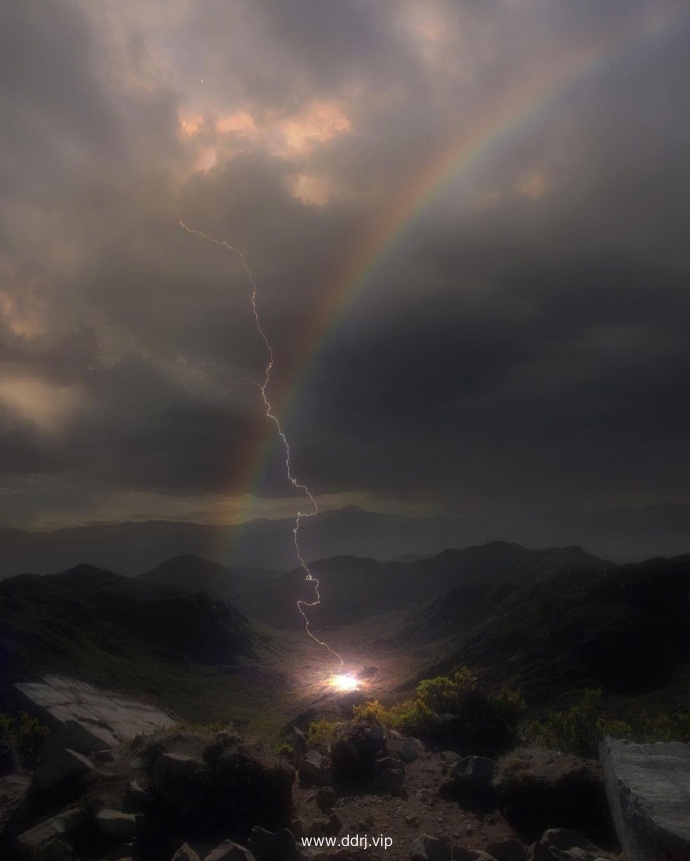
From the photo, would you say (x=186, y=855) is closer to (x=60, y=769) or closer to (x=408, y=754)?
(x=60, y=769)

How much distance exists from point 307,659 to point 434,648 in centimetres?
2582

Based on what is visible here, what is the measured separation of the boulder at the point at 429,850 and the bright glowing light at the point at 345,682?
2805 inches

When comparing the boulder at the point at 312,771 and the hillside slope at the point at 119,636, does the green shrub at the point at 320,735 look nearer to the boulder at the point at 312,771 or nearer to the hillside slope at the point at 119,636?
the boulder at the point at 312,771

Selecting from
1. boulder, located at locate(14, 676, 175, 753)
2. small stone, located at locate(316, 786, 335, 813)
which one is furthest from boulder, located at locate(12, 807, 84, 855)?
boulder, located at locate(14, 676, 175, 753)

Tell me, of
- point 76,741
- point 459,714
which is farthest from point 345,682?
point 76,741

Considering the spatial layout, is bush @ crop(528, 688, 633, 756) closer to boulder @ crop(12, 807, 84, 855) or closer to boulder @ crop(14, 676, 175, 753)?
boulder @ crop(12, 807, 84, 855)

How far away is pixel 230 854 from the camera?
9.48 m

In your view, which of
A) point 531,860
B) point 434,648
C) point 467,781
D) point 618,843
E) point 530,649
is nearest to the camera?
point 531,860

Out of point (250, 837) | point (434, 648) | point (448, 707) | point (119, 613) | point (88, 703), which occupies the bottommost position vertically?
point (250, 837)

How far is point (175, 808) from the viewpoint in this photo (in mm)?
11594

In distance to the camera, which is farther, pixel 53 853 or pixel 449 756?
pixel 449 756

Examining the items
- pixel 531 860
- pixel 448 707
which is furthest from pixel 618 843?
pixel 448 707

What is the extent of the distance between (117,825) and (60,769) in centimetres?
254

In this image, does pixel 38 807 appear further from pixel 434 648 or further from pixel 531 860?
pixel 434 648
